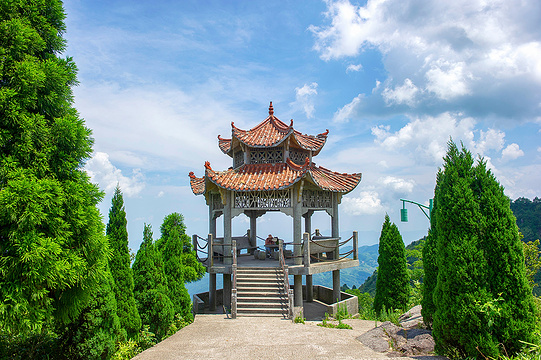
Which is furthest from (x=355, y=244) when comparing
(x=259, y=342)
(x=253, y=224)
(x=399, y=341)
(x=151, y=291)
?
(x=151, y=291)

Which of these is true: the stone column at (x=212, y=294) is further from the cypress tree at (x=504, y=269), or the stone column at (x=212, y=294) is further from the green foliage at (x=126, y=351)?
the cypress tree at (x=504, y=269)

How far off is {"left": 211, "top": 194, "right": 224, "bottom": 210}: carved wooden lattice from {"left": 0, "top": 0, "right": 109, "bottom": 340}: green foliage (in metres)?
9.24

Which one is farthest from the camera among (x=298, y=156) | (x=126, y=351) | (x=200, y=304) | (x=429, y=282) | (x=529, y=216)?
(x=529, y=216)

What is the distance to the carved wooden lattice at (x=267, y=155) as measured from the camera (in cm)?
1605

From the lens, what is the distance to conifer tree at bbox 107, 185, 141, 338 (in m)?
8.94

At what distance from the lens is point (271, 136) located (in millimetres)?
16281

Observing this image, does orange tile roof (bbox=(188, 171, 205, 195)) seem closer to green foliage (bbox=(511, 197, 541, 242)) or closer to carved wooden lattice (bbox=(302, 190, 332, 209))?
carved wooden lattice (bbox=(302, 190, 332, 209))

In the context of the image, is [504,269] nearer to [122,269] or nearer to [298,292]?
[298,292]

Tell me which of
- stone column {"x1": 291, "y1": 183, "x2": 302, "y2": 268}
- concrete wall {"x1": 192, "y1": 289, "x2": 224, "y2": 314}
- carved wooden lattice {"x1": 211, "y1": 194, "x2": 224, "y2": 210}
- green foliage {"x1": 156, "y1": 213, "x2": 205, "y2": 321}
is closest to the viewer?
green foliage {"x1": 156, "y1": 213, "x2": 205, "y2": 321}

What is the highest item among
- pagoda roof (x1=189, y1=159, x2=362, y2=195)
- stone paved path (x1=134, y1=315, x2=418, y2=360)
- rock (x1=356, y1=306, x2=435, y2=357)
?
pagoda roof (x1=189, y1=159, x2=362, y2=195)

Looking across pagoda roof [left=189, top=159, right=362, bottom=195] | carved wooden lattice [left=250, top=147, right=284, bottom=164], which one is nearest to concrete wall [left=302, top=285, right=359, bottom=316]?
pagoda roof [left=189, top=159, right=362, bottom=195]

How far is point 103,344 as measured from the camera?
7777mm

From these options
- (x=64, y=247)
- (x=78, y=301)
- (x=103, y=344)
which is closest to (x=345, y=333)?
(x=103, y=344)

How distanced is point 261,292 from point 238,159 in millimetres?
6853
